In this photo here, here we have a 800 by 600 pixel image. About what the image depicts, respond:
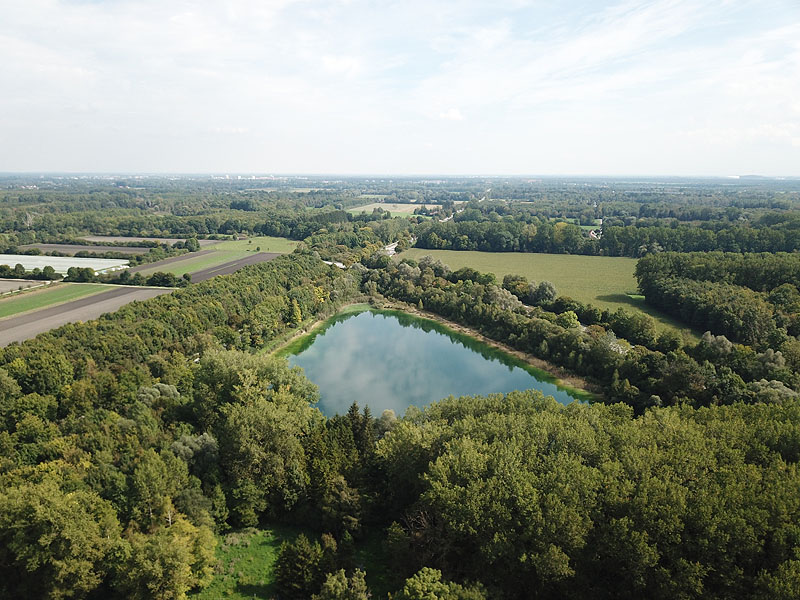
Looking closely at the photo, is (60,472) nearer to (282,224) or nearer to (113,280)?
(113,280)

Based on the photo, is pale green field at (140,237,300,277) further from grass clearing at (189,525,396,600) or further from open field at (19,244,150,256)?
grass clearing at (189,525,396,600)

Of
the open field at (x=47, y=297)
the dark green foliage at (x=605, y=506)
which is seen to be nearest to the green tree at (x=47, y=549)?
the dark green foliage at (x=605, y=506)

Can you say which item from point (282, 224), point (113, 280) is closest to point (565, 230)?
point (282, 224)

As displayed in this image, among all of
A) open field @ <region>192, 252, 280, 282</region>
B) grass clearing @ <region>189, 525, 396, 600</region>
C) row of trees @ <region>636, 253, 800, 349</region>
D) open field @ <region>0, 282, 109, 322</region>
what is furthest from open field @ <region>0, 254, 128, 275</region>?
row of trees @ <region>636, 253, 800, 349</region>

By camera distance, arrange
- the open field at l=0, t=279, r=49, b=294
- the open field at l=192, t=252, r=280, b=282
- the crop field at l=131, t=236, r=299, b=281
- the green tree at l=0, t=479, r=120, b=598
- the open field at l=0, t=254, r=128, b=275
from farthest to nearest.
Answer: the crop field at l=131, t=236, r=299, b=281 → the open field at l=0, t=254, r=128, b=275 → the open field at l=192, t=252, r=280, b=282 → the open field at l=0, t=279, r=49, b=294 → the green tree at l=0, t=479, r=120, b=598

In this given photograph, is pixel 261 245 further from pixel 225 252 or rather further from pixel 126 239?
pixel 126 239

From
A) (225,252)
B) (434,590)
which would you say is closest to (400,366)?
(434,590)
